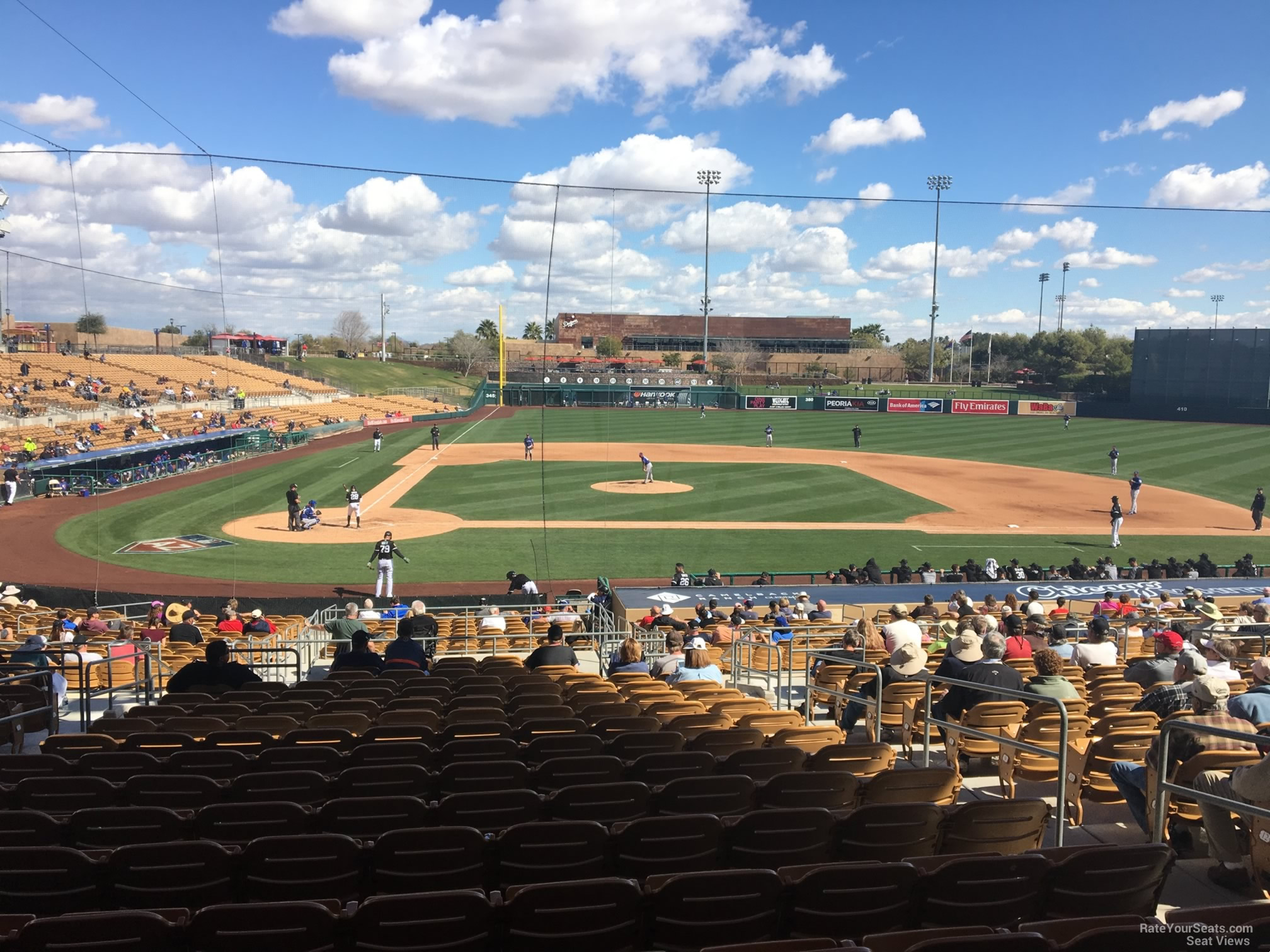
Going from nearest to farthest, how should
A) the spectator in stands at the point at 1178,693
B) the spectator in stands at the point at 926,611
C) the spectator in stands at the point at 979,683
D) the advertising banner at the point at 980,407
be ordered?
the spectator in stands at the point at 1178,693 < the spectator in stands at the point at 979,683 < the spectator in stands at the point at 926,611 < the advertising banner at the point at 980,407

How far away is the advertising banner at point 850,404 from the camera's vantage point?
8269 cm

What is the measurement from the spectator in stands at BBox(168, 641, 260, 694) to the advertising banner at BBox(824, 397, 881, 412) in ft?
255

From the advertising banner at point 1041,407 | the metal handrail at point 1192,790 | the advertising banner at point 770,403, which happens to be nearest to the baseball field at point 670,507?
the metal handrail at point 1192,790

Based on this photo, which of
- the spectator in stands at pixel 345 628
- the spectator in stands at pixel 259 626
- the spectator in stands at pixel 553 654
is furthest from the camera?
the spectator in stands at pixel 259 626

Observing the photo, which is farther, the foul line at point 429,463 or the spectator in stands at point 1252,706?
the foul line at point 429,463

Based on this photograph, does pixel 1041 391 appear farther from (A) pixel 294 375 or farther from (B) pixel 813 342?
(A) pixel 294 375

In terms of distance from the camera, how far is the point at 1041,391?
90250 mm

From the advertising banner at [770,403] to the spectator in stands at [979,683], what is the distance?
2954 inches

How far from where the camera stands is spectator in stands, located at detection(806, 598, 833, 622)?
50.6ft

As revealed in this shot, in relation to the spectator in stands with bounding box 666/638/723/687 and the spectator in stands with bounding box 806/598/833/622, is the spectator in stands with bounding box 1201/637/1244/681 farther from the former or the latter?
the spectator in stands with bounding box 806/598/833/622

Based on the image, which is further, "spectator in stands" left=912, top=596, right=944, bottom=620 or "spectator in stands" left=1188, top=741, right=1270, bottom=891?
"spectator in stands" left=912, top=596, right=944, bottom=620

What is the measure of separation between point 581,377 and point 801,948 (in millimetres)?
72087

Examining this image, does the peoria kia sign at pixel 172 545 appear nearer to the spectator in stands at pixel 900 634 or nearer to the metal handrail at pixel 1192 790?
the spectator in stands at pixel 900 634

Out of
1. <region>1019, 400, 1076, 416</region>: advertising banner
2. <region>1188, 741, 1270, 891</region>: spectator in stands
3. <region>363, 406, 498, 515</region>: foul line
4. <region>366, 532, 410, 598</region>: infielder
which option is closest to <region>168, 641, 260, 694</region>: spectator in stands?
<region>1188, 741, 1270, 891</region>: spectator in stands
